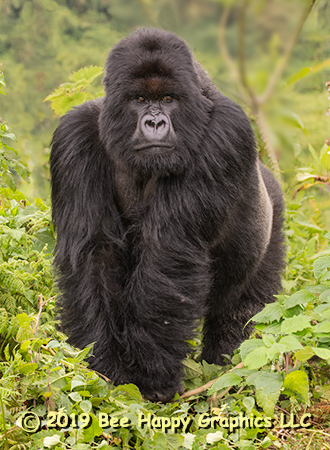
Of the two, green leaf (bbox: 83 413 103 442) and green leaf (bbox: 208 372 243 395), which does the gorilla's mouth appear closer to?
→ green leaf (bbox: 208 372 243 395)

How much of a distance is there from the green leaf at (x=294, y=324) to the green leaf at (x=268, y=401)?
0.30 meters

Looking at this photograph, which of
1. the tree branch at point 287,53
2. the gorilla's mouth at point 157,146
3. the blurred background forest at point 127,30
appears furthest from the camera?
the blurred background forest at point 127,30

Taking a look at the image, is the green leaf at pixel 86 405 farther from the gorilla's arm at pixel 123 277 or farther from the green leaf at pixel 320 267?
the green leaf at pixel 320 267

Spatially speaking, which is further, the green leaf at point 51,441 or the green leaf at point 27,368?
the green leaf at point 27,368

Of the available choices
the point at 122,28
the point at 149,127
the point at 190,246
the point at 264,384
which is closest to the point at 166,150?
the point at 149,127

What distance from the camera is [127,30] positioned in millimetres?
6535

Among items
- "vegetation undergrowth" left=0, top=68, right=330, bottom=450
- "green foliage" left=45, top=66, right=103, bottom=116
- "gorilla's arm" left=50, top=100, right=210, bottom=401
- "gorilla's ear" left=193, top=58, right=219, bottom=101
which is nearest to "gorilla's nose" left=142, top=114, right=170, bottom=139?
"gorilla's arm" left=50, top=100, right=210, bottom=401

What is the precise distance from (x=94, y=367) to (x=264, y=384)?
38.4 inches

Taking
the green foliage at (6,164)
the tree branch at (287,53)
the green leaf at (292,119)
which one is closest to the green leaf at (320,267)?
the green foliage at (6,164)

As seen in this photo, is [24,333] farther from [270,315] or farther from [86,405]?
[270,315]

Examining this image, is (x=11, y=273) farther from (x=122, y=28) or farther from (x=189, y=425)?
(x=122, y=28)

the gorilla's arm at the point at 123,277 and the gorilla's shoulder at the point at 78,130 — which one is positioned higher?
the gorilla's shoulder at the point at 78,130

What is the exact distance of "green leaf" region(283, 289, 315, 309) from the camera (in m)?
2.02

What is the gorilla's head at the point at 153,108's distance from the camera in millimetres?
2646
